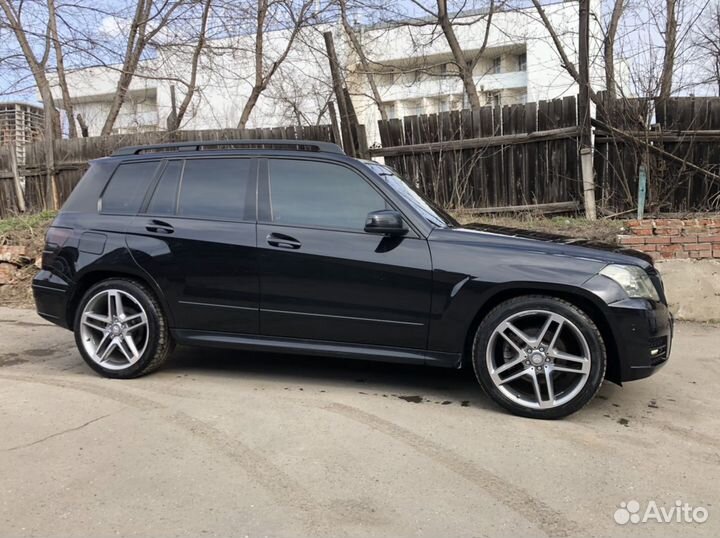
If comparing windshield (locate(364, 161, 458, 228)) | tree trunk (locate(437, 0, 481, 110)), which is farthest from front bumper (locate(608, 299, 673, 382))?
tree trunk (locate(437, 0, 481, 110))

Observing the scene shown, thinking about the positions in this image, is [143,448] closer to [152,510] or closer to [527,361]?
[152,510]

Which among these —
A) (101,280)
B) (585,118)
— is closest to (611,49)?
(585,118)

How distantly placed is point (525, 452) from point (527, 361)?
2.11 feet

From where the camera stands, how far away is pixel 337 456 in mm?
3270

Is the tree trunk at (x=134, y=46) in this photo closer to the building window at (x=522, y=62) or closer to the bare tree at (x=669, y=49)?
the bare tree at (x=669, y=49)

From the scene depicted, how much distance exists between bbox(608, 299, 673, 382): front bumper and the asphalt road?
0.40 metres

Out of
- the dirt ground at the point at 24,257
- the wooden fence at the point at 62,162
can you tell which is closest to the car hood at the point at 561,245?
the dirt ground at the point at 24,257

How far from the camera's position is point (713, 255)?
662 cm

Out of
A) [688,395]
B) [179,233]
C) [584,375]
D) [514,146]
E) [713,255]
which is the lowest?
[688,395]

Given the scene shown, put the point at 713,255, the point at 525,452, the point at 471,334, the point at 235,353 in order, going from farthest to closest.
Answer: the point at 713,255
the point at 235,353
the point at 471,334
the point at 525,452

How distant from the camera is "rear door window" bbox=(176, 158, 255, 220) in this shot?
446cm

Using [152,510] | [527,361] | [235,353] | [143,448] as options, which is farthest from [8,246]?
[527,361]

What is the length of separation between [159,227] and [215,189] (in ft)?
1.73

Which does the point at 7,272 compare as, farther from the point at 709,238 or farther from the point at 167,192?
the point at 709,238
